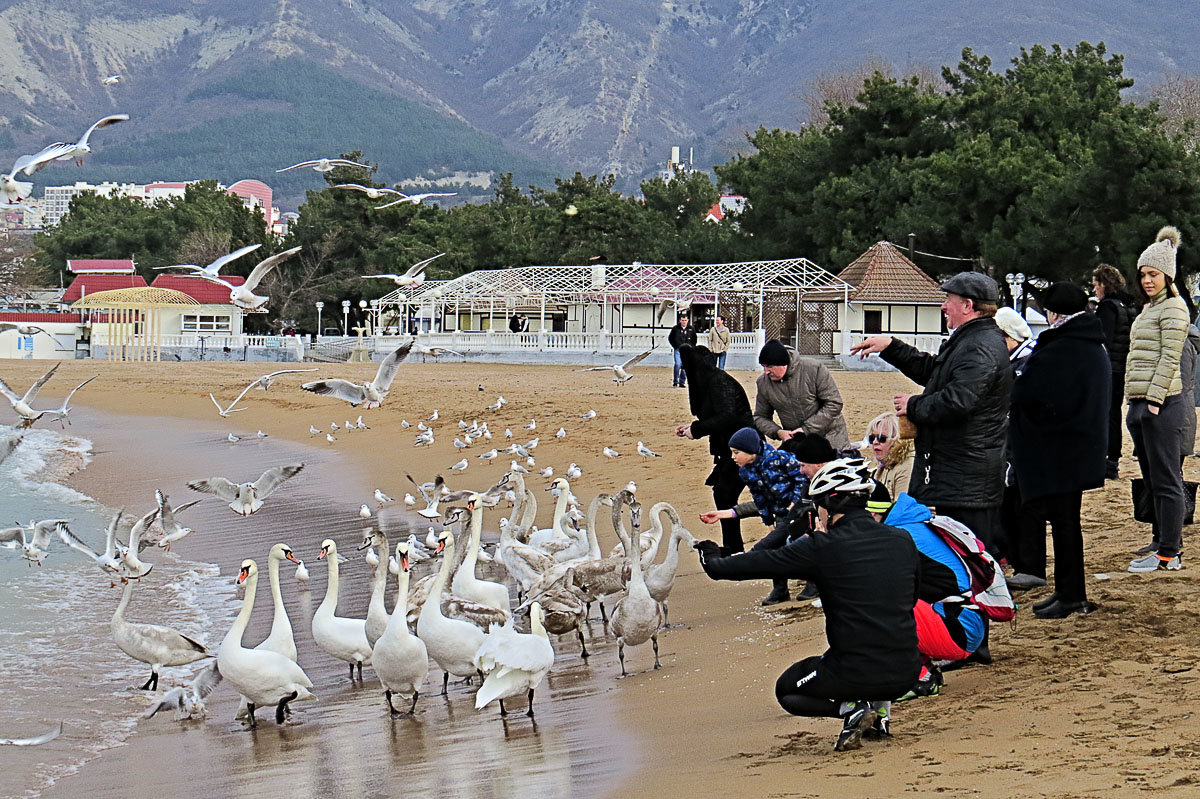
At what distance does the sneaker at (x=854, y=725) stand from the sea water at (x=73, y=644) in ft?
12.1

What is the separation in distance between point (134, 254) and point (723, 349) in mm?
65792

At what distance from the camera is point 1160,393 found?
792cm

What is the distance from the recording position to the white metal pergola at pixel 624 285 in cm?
4662

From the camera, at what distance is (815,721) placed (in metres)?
5.87

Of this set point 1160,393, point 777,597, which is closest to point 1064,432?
point 1160,393

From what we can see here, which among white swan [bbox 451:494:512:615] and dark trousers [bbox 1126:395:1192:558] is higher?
dark trousers [bbox 1126:395:1192:558]

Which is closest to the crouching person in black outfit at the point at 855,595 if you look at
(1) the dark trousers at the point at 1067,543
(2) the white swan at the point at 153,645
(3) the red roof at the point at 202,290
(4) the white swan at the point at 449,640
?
(1) the dark trousers at the point at 1067,543

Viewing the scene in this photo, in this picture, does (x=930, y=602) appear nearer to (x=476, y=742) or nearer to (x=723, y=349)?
(x=476, y=742)

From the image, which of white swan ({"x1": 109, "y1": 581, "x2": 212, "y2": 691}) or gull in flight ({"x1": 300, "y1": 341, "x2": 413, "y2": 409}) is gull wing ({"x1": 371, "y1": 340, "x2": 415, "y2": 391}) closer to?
gull in flight ({"x1": 300, "y1": 341, "x2": 413, "y2": 409})

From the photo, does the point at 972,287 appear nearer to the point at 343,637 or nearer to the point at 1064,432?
the point at 1064,432

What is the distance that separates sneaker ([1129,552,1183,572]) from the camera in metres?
7.79

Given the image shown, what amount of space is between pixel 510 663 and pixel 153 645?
2.78 metres

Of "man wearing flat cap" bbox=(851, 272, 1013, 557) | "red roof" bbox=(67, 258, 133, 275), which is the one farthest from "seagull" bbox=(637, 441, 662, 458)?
"red roof" bbox=(67, 258, 133, 275)

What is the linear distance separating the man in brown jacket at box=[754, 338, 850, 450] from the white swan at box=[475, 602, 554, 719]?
102 inches
